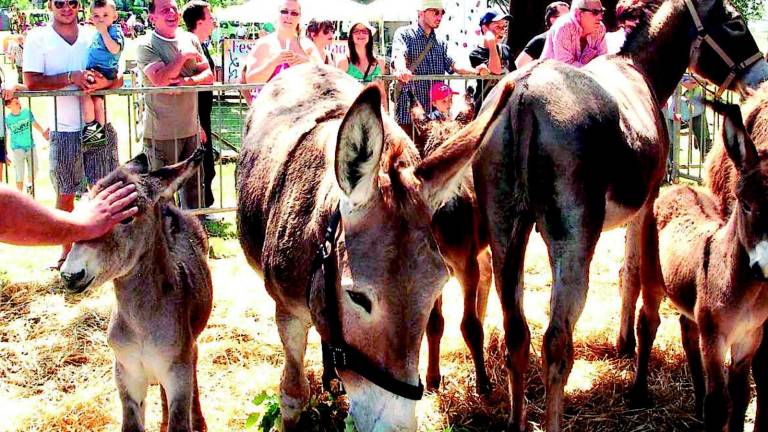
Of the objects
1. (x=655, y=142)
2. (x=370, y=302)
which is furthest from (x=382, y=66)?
(x=370, y=302)

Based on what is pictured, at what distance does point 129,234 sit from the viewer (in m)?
3.72

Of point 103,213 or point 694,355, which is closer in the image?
point 103,213

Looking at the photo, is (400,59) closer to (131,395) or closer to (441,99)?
(441,99)

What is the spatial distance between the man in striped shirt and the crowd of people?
0.01 m

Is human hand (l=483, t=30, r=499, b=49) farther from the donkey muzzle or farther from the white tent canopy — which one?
the white tent canopy

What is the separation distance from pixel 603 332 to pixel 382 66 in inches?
181

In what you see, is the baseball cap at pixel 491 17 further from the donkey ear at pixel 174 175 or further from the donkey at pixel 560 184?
the donkey ear at pixel 174 175

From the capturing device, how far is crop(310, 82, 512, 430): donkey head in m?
2.61

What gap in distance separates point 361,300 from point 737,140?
2190 mm

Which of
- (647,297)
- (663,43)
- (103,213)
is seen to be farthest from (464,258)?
(103,213)

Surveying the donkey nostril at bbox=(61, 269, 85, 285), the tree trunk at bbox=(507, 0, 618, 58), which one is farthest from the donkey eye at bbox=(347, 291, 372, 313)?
the tree trunk at bbox=(507, 0, 618, 58)

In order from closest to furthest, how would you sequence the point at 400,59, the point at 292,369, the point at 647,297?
the point at 292,369, the point at 647,297, the point at 400,59

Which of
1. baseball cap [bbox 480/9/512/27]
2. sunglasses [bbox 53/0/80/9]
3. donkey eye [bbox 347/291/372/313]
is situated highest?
baseball cap [bbox 480/9/512/27]

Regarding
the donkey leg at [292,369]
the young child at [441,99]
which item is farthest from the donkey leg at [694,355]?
the young child at [441,99]
